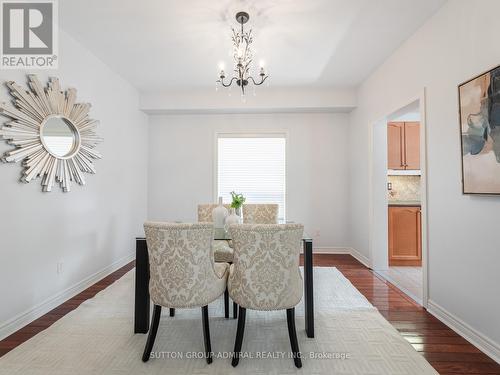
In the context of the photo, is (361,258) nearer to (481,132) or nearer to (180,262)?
(481,132)

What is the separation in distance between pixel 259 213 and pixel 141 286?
1619 mm

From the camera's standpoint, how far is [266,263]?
1.64 metres

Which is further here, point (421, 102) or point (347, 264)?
point (347, 264)

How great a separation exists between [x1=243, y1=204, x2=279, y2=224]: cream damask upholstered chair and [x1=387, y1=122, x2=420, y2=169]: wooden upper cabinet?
2199 millimetres

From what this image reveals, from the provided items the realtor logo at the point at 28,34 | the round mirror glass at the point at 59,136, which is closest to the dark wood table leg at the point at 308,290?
the round mirror glass at the point at 59,136

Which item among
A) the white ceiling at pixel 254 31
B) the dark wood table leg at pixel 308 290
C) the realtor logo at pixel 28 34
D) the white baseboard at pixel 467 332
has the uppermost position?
the white ceiling at pixel 254 31

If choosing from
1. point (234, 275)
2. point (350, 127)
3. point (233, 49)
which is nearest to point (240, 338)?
point (234, 275)

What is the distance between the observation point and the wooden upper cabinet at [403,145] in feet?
13.3

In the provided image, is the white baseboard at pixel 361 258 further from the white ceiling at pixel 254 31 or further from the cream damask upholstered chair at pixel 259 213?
the white ceiling at pixel 254 31

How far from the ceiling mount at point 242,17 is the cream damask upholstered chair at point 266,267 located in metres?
1.95

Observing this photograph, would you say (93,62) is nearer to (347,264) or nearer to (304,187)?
(304,187)

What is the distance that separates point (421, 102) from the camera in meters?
2.55

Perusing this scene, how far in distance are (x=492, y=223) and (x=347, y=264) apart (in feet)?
7.71

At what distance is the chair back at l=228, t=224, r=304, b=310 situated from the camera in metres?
1.61
